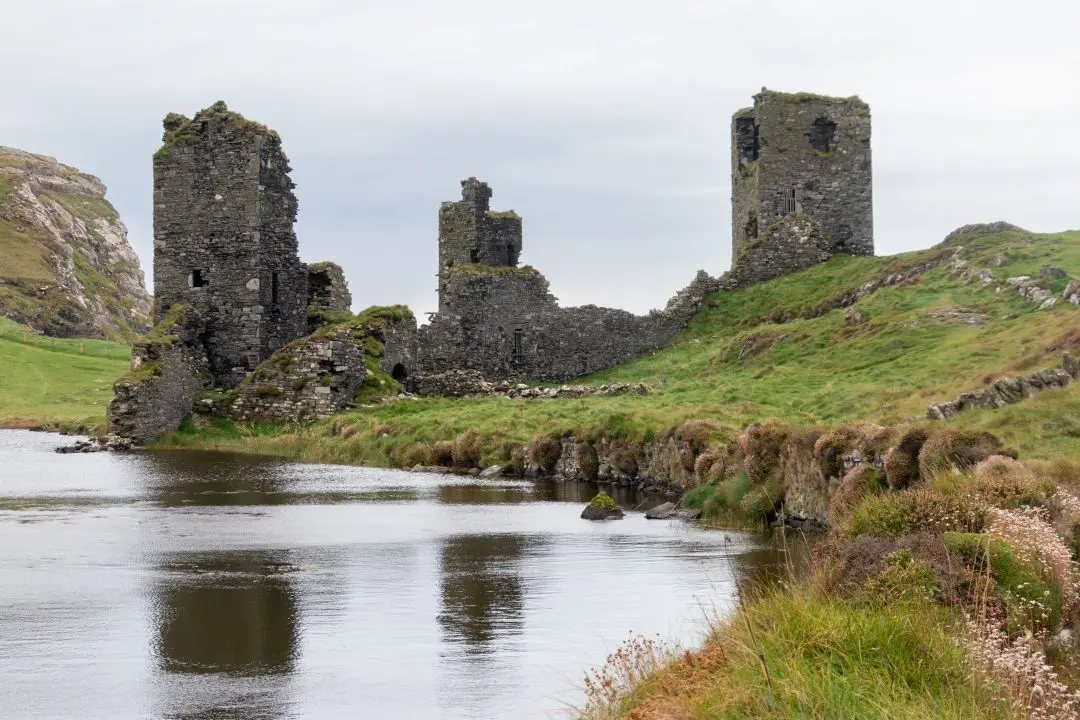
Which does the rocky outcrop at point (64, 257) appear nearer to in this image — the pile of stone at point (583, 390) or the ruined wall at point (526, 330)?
the ruined wall at point (526, 330)

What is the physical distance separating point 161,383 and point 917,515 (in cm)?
2437

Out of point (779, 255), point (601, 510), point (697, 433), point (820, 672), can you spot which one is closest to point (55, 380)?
point (779, 255)

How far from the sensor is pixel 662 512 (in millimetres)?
17531

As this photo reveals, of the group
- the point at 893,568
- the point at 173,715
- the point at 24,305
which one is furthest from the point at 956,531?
the point at 24,305

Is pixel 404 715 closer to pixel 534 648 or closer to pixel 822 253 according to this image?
pixel 534 648

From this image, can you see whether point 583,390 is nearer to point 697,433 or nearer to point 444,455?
point 444,455

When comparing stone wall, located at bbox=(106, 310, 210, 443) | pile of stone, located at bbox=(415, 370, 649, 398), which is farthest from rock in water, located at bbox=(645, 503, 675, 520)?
stone wall, located at bbox=(106, 310, 210, 443)

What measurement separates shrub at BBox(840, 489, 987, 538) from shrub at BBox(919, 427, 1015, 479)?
1.92 meters

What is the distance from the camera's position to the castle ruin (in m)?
32.2

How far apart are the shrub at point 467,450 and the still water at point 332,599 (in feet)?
14.8

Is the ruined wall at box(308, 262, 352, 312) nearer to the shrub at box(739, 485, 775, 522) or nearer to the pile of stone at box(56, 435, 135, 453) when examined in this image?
the pile of stone at box(56, 435, 135, 453)

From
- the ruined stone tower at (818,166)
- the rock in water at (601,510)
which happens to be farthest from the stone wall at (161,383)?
the ruined stone tower at (818,166)

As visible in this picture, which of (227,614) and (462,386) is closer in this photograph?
(227,614)

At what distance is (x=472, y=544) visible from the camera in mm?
14914
